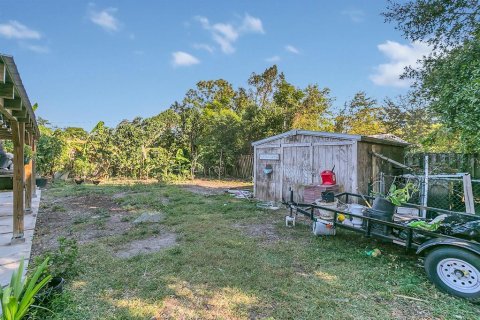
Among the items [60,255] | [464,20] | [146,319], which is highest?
[464,20]

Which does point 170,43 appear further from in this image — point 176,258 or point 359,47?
point 176,258

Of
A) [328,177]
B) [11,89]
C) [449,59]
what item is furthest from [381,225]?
[449,59]

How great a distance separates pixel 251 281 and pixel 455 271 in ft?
7.51

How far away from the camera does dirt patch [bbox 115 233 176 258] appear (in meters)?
4.05

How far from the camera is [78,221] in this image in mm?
5871

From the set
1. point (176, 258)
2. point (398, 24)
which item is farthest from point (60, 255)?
point (398, 24)

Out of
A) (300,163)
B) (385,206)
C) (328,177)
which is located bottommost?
(385,206)

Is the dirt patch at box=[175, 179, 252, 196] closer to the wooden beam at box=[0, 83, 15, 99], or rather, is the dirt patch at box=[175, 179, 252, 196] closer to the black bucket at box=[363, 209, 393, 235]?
the black bucket at box=[363, 209, 393, 235]

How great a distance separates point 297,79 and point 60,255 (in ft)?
54.5

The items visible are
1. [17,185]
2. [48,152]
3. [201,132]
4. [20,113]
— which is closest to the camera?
[20,113]

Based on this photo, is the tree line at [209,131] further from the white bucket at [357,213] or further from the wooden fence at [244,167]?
the white bucket at [357,213]

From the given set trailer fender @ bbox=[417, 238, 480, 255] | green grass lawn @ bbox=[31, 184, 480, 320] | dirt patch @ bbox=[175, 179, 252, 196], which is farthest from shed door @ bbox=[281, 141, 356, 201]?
trailer fender @ bbox=[417, 238, 480, 255]

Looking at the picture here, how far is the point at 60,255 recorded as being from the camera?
3.15 metres

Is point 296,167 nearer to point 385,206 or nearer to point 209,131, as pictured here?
point 385,206
